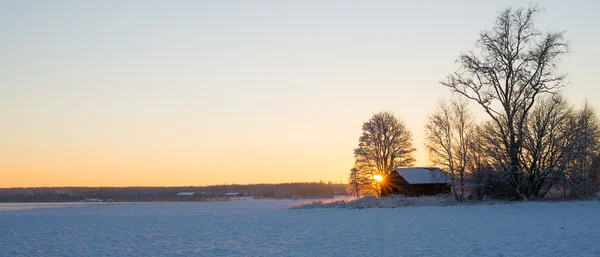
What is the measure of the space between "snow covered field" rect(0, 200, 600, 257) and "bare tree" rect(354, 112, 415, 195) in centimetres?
2393

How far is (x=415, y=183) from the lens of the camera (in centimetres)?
5088

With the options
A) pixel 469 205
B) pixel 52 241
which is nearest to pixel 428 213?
pixel 469 205

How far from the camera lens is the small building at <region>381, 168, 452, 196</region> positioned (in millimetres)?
51281

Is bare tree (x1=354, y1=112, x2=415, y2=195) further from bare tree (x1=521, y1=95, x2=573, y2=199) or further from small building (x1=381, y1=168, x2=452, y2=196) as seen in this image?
bare tree (x1=521, y1=95, x2=573, y2=199)

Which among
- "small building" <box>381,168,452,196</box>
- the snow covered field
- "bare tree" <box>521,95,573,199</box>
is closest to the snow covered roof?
"small building" <box>381,168,452,196</box>

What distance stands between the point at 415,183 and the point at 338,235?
29.3 meters

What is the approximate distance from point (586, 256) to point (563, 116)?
2480 centimetres

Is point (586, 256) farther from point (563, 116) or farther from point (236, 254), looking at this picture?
point (563, 116)

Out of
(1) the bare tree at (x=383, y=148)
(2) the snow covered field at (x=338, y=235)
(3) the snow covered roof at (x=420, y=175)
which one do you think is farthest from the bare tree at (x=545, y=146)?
(1) the bare tree at (x=383, y=148)

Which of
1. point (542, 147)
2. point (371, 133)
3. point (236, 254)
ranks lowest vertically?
point (236, 254)

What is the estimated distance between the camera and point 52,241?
2244cm

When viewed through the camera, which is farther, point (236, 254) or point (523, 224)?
point (523, 224)

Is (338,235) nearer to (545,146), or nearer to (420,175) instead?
(545,146)

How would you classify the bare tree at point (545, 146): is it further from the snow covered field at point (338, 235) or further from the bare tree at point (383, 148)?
the bare tree at point (383, 148)
